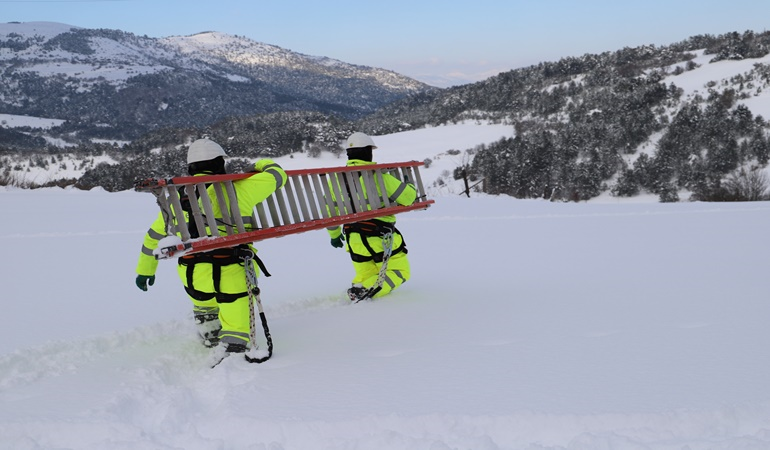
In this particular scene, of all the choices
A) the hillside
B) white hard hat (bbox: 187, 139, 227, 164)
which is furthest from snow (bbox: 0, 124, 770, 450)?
the hillside

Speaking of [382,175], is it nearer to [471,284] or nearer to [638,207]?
[471,284]

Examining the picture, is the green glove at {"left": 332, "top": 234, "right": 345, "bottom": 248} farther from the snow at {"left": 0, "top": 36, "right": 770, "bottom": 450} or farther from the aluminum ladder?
the aluminum ladder

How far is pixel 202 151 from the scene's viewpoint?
411 cm

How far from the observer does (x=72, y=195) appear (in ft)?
55.3

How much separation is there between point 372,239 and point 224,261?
2.04 metres

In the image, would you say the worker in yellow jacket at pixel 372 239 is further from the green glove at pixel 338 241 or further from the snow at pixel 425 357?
the snow at pixel 425 357

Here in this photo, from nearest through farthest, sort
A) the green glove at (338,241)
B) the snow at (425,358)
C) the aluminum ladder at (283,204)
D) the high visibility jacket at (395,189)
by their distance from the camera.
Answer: the snow at (425,358), the aluminum ladder at (283,204), the high visibility jacket at (395,189), the green glove at (338,241)

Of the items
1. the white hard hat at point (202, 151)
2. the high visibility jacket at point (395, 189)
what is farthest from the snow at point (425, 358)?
the white hard hat at point (202, 151)

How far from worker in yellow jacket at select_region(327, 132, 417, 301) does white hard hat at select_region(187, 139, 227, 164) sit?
5.48 feet

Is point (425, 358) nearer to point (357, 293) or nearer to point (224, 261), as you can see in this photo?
point (224, 261)

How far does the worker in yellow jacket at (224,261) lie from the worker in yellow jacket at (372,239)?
4.81 ft

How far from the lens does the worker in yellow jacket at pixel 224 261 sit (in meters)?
4.12

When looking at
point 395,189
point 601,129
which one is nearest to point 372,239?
point 395,189

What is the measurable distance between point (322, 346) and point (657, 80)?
93.1 metres
